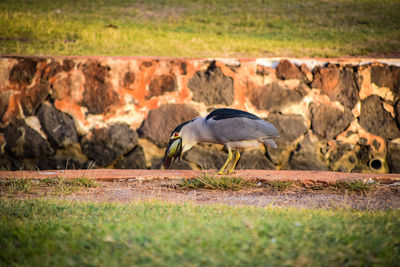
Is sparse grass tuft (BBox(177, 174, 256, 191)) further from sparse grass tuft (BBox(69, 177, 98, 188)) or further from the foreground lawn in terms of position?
the foreground lawn

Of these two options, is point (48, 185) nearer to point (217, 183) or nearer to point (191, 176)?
point (191, 176)

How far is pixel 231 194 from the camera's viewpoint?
5.24m

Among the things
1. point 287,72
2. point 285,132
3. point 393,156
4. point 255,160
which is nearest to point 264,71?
point 287,72

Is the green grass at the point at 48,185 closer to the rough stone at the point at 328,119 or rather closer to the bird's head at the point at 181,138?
the bird's head at the point at 181,138

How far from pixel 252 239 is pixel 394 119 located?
16.2 feet

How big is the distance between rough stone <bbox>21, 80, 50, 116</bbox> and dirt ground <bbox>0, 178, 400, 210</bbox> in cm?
208

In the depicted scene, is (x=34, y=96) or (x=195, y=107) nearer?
(x=34, y=96)

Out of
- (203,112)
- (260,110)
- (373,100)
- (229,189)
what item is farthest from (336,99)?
(229,189)

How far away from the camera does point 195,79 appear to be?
24.2ft

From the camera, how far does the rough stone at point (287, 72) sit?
742cm

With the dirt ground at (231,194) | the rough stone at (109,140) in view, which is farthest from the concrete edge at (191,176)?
the rough stone at (109,140)

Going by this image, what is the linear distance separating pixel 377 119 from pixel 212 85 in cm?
245

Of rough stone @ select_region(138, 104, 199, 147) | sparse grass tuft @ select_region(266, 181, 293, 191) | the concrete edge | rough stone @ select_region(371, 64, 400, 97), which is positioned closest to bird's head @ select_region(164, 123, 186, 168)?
the concrete edge

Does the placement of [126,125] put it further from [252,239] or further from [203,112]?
[252,239]
